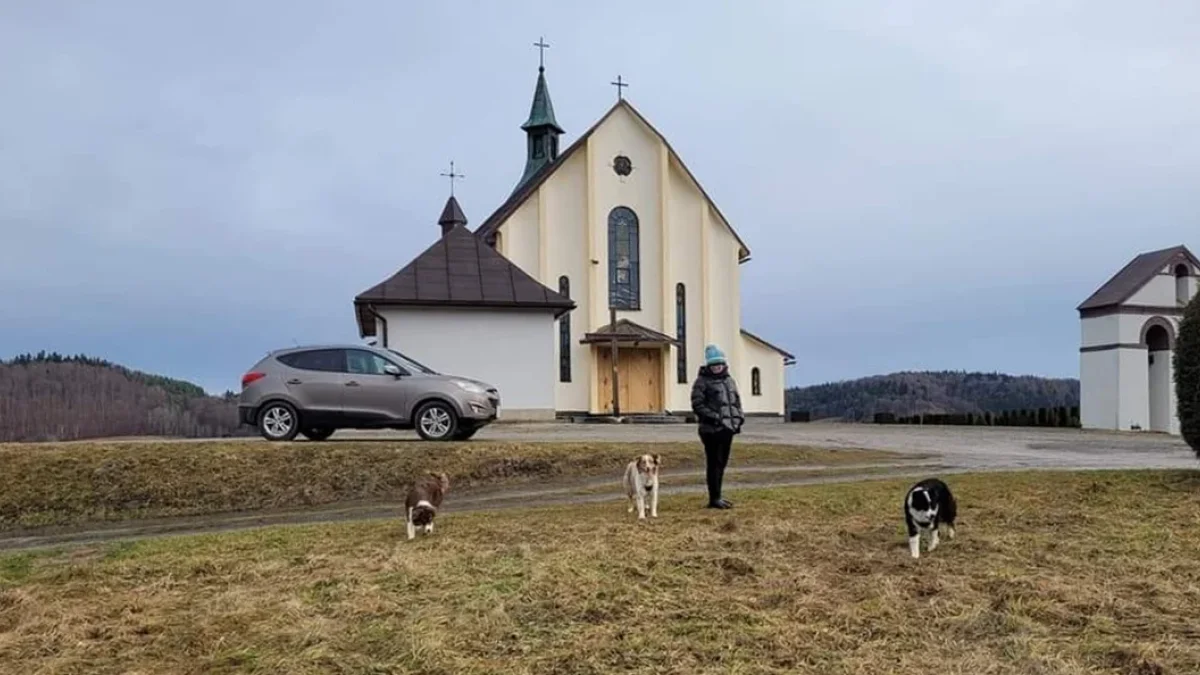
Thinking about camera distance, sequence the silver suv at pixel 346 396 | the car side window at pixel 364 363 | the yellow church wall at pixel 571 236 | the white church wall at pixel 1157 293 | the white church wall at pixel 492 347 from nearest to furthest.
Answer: the silver suv at pixel 346 396, the car side window at pixel 364 363, the white church wall at pixel 492 347, the white church wall at pixel 1157 293, the yellow church wall at pixel 571 236

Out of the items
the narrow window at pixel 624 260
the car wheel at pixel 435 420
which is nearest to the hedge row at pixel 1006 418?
the narrow window at pixel 624 260

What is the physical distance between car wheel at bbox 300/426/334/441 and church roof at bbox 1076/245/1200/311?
26.3 metres

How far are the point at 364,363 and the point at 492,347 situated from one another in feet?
38.6

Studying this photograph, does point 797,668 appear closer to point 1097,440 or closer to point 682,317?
point 1097,440

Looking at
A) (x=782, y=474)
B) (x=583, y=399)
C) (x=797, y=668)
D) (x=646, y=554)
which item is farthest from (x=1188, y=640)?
(x=583, y=399)

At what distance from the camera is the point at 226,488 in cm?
1359

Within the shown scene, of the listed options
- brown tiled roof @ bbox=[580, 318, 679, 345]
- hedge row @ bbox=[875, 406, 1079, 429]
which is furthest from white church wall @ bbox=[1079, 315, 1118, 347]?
brown tiled roof @ bbox=[580, 318, 679, 345]

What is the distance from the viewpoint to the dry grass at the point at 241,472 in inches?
521

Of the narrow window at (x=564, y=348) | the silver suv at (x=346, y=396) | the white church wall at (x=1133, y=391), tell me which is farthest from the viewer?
the narrow window at (x=564, y=348)

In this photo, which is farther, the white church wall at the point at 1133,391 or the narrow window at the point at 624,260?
the narrow window at the point at 624,260

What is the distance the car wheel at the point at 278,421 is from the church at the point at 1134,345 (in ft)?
86.6

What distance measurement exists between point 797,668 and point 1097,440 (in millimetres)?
21546

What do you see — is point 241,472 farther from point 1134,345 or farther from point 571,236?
point 1134,345

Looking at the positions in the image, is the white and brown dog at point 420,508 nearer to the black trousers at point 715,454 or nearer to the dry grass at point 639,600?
the dry grass at point 639,600
